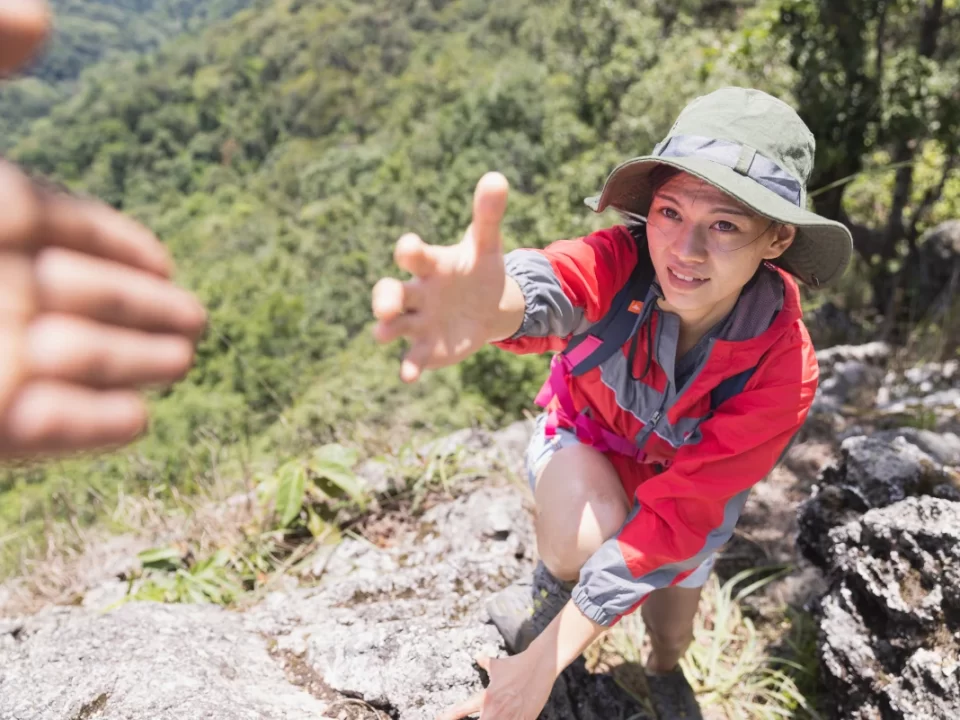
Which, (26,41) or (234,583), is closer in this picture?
(26,41)

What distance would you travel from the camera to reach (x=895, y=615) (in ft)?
6.15

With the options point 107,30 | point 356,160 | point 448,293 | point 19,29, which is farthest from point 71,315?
point 107,30

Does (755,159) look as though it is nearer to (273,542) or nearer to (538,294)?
(538,294)

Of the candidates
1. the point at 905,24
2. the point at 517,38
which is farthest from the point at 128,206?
the point at 905,24

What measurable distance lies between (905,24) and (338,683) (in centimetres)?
750

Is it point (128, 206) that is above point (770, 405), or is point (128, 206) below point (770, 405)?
below

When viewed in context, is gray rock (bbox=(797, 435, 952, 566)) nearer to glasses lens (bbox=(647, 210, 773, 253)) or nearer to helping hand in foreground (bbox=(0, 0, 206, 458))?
glasses lens (bbox=(647, 210, 773, 253))

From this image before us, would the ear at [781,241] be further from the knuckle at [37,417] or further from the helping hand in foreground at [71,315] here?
the knuckle at [37,417]

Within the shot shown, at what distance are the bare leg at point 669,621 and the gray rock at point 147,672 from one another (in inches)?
38.7

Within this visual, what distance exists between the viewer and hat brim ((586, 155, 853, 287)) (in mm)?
1351

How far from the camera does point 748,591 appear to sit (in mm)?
2555

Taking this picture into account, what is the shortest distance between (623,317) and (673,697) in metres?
1.20

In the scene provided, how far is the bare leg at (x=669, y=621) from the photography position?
6.52ft

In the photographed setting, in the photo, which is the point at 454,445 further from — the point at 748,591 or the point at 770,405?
the point at 770,405
